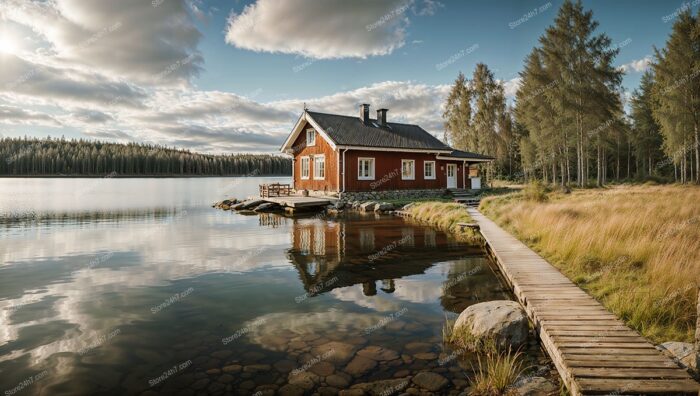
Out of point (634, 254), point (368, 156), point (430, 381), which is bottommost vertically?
point (430, 381)

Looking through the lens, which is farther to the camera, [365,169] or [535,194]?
[365,169]

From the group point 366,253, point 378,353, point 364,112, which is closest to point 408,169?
point 364,112

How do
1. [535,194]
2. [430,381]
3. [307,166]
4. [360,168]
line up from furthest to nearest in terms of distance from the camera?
[307,166]
[360,168]
[535,194]
[430,381]

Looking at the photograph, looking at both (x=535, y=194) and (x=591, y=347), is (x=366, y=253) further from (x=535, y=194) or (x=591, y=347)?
(x=535, y=194)

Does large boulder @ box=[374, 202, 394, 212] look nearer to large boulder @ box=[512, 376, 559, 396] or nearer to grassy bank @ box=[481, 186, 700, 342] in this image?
grassy bank @ box=[481, 186, 700, 342]

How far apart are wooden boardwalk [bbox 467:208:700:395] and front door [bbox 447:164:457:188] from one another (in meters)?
20.2

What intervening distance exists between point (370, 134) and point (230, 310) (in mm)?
18776

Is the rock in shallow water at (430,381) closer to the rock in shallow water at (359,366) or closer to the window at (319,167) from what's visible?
the rock in shallow water at (359,366)

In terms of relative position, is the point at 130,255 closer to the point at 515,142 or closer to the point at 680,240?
the point at 680,240

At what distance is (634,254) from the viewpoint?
7.09 m

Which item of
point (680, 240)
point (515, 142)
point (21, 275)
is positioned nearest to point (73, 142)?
point (515, 142)

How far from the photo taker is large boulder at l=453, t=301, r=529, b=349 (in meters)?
4.88

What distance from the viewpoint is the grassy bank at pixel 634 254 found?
493 centimetres

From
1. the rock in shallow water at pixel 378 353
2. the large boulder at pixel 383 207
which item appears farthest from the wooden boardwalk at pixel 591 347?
the large boulder at pixel 383 207
